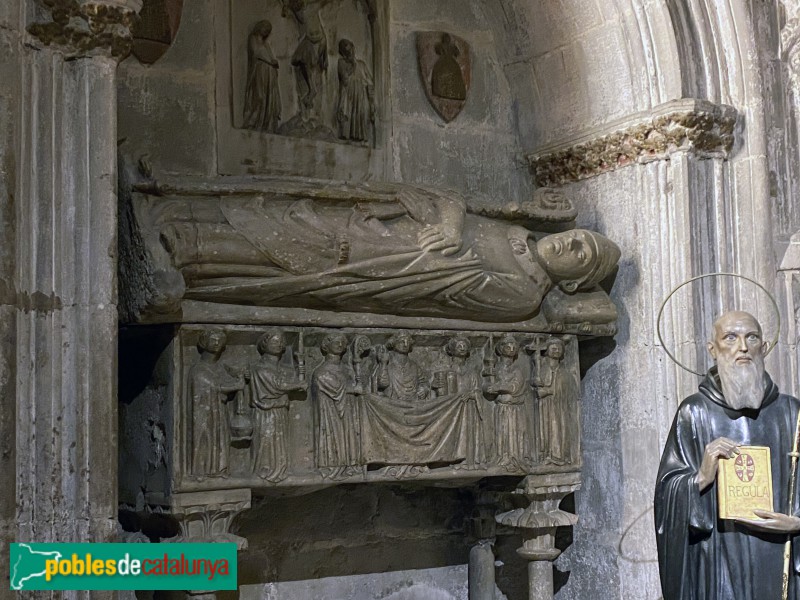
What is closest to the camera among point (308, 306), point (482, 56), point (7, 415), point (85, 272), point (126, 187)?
point (7, 415)

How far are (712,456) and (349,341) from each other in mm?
1757

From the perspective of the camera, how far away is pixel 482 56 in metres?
6.50

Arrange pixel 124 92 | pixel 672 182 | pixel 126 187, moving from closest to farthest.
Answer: pixel 126 187, pixel 124 92, pixel 672 182

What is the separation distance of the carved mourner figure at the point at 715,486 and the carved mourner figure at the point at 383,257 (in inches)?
45.8

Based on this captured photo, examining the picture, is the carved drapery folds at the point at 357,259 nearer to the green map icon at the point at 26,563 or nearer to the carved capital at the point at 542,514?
the carved capital at the point at 542,514

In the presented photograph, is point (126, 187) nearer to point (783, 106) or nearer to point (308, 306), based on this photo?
point (308, 306)

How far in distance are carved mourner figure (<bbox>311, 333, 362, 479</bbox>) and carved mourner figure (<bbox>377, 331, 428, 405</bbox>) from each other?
196 mm

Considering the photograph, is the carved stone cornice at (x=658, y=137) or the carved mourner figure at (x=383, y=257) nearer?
the carved mourner figure at (x=383, y=257)

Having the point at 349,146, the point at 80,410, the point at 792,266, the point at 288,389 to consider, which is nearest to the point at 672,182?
the point at 792,266

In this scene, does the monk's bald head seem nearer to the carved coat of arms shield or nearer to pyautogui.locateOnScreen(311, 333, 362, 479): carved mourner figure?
pyautogui.locateOnScreen(311, 333, 362, 479): carved mourner figure

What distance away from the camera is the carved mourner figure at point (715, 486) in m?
4.34

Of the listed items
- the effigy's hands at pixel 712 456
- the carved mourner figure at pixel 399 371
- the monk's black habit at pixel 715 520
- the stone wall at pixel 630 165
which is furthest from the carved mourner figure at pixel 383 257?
the effigy's hands at pixel 712 456

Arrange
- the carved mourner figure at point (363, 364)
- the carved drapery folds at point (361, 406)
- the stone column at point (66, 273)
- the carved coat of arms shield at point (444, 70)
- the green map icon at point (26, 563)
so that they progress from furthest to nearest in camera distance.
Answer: the carved coat of arms shield at point (444, 70) < the carved mourner figure at point (363, 364) < the carved drapery folds at point (361, 406) < the stone column at point (66, 273) < the green map icon at point (26, 563)

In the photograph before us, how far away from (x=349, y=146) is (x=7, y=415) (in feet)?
9.32
